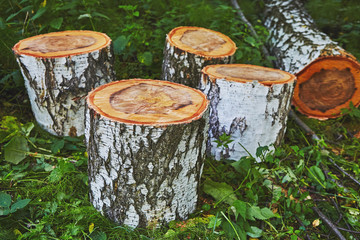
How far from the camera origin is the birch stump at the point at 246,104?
232 centimetres

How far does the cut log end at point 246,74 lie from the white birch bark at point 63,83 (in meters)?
0.88

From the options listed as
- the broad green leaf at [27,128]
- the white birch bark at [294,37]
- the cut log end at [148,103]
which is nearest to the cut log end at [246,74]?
the cut log end at [148,103]

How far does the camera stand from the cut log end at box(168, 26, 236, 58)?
278 cm

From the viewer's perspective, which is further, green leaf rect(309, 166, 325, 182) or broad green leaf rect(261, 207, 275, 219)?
green leaf rect(309, 166, 325, 182)

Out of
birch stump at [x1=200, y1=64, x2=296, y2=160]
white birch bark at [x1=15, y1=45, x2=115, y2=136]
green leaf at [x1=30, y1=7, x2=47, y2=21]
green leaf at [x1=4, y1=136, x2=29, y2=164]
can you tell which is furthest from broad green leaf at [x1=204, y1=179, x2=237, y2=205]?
green leaf at [x1=30, y1=7, x2=47, y2=21]

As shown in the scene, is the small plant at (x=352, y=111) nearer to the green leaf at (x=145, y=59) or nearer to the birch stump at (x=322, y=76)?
the birch stump at (x=322, y=76)

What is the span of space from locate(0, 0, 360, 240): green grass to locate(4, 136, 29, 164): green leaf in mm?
10

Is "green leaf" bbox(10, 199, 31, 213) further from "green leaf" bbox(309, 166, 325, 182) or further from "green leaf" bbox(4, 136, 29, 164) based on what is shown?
"green leaf" bbox(309, 166, 325, 182)

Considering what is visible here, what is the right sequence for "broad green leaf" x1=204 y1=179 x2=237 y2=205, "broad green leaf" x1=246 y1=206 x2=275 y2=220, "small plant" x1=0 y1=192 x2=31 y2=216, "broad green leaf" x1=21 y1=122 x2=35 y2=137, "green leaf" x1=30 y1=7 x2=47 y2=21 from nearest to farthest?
"small plant" x1=0 y1=192 x2=31 y2=216 < "broad green leaf" x1=246 y1=206 x2=275 y2=220 < "broad green leaf" x1=204 y1=179 x2=237 y2=205 < "broad green leaf" x1=21 y1=122 x2=35 y2=137 < "green leaf" x1=30 y1=7 x2=47 y2=21

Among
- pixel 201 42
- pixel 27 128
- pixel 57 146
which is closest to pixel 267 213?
pixel 57 146

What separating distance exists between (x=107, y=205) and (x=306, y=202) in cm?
129

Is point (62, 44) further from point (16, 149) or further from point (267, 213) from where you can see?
point (267, 213)

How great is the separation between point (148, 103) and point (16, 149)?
122 centimetres

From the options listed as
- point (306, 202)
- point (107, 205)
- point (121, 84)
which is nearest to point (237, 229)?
point (306, 202)
